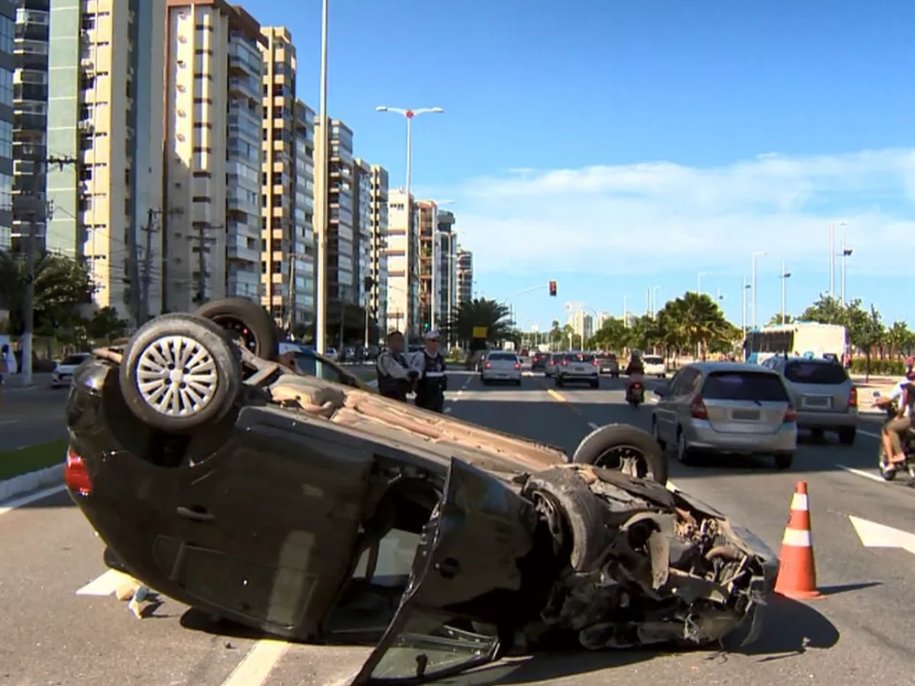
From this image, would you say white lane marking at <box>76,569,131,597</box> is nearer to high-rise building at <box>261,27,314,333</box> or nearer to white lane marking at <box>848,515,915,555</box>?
white lane marking at <box>848,515,915,555</box>

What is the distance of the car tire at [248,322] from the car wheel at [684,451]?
32.2ft

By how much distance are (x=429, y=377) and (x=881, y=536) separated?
516cm

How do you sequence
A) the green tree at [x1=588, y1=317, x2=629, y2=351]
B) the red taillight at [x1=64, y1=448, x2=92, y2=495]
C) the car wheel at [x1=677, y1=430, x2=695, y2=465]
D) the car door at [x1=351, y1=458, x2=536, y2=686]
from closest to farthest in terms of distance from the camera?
the car door at [x1=351, y1=458, x2=536, y2=686] < the red taillight at [x1=64, y1=448, x2=92, y2=495] < the car wheel at [x1=677, y1=430, x2=695, y2=465] < the green tree at [x1=588, y1=317, x2=629, y2=351]

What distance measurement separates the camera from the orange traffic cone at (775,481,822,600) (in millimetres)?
6691

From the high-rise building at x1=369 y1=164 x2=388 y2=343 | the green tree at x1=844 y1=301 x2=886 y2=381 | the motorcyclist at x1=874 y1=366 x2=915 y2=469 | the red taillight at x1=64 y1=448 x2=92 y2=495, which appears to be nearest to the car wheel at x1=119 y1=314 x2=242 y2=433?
the red taillight at x1=64 y1=448 x2=92 y2=495

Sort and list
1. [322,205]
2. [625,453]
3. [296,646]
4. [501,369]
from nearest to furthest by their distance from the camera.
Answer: [296,646] → [625,453] → [322,205] → [501,369]

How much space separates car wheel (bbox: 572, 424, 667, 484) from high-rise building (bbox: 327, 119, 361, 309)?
14347 centimetres

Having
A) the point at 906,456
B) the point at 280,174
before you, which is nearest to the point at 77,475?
the point at 906,456

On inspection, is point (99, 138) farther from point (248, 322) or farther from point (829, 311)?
point (248, 322)

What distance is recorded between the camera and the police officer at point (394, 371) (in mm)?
10695

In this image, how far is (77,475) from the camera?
4980 mm

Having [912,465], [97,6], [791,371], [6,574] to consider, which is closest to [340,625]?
[6,574]

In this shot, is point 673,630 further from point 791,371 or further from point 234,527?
point 791,371

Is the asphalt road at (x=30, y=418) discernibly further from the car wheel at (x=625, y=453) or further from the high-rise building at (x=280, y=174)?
the high-rise building at (x=280, y=174)
